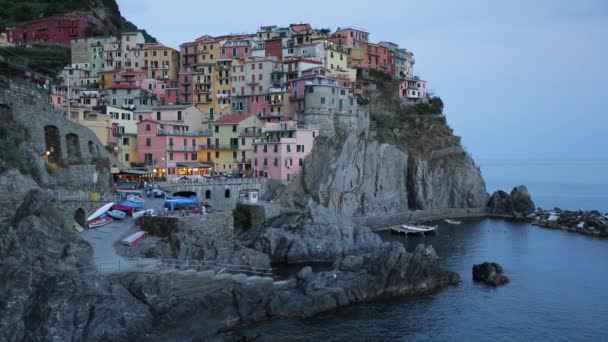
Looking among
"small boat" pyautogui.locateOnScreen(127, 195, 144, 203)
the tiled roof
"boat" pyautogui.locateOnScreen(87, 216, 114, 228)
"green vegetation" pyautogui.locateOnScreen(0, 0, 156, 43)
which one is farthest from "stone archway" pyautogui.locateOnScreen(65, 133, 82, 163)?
"green vegetation" pyautogui.locateOnScreen(0, 0, 156, 43)

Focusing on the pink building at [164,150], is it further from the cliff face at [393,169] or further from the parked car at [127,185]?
the cliff face at [393,169]

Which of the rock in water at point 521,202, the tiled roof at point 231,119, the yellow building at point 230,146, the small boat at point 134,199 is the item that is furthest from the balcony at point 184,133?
the rock in water at point 521,202

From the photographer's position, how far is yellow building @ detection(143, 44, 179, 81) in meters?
89.1

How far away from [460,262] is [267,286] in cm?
2210

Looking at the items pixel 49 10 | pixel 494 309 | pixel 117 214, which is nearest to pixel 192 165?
pixel 117 214

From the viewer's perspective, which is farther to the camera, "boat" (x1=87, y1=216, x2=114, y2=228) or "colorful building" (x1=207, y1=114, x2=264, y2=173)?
"colorful building" (x1=207, y1=114, x2=264, y2=173)

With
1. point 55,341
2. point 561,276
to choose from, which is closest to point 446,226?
point 561,276

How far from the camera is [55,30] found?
102m

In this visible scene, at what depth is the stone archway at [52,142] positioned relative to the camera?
170 feet

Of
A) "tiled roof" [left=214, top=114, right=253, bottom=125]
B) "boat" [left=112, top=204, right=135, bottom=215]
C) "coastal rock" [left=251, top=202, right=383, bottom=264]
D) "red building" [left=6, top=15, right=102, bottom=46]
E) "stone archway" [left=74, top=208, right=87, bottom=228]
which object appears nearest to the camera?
"stone archway" [left=74, top=208, right=87, bottom=228]

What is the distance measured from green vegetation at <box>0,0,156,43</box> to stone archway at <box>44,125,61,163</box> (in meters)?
53.3

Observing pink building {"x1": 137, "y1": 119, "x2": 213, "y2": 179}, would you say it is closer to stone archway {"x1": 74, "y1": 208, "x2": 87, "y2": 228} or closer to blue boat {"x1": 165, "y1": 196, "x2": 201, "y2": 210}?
blue boat {"x1": 165, "y1": 196, "x2": 201, "y2": 210}

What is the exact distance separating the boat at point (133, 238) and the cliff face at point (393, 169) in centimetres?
2872

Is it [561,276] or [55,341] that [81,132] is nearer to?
[55,341]
